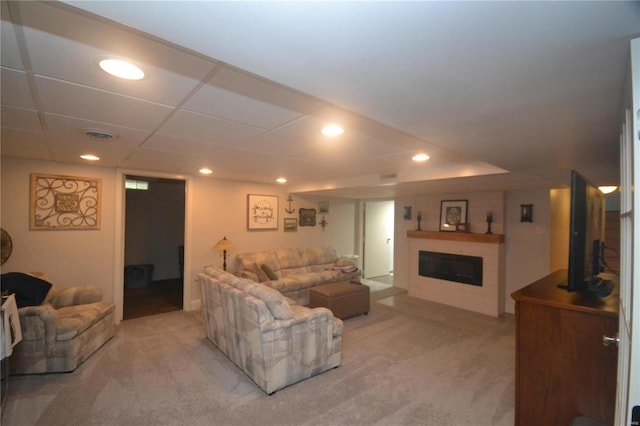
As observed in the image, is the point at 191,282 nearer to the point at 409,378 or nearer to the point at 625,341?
the point at 409,378

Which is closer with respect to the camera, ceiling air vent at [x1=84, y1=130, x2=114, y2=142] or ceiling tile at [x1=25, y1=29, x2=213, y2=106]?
ceiling tile at [x1=25, y1=29, x2=213, y2=106]

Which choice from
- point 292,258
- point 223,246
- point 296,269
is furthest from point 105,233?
point 296,269

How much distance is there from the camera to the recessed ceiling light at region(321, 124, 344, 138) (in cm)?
209

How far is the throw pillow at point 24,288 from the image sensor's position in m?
2.80

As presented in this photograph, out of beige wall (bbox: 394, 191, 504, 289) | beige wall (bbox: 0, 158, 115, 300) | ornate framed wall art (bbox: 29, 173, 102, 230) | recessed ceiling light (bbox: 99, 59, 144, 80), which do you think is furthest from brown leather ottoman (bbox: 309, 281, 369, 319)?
recessed ceiling light (bbox: 99, 59, 144, 80)

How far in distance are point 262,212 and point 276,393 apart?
→ 3615mm

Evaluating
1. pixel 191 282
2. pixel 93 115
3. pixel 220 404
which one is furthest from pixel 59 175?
pixel 220 404

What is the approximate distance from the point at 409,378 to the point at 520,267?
10.5 ft

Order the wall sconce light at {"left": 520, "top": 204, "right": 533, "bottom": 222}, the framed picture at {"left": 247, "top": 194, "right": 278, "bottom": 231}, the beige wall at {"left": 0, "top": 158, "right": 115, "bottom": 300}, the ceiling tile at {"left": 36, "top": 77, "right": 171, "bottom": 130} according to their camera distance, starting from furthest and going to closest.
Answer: the framed picture at {"left": 247, "top": 194, "right": 278, "bottom": 231} < the wall sconce light at {"left": 520, "top": 204, "right": 533, "bottom": 222} < the beige wall at {"left": 0, "top": 158, "right": 115, "bottom": 300} < the ceiling tile at {"left": 36, "top": 77, "right": 171, "bottom": 130}

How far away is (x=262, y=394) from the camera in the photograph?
2.55 m

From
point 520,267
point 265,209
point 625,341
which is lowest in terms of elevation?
point 520,267

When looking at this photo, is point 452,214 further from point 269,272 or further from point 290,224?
point 269,272

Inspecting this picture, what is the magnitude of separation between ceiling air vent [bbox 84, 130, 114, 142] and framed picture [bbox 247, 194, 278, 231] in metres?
3.08

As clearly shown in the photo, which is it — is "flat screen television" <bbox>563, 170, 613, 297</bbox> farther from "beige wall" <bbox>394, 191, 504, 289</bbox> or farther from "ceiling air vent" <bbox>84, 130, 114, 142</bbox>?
"ceiling air vent" <bbox>84, 130, 114, 142</bbox>
